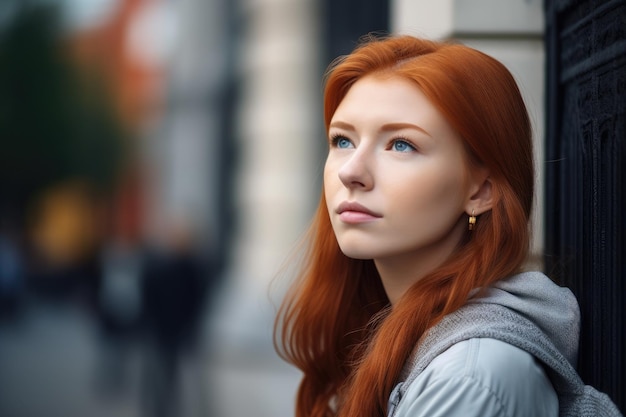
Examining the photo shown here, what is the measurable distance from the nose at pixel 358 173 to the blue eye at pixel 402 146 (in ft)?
0.25

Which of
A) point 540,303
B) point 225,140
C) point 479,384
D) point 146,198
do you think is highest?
point 225,140

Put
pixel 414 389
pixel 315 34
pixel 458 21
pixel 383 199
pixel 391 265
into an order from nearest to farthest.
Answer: pixel 414 389
pixel 383 199
pixel 391 265
pixel 458 21
pixel 315 34

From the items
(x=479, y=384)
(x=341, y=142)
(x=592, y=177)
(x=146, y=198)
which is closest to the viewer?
(x=479, y=384)

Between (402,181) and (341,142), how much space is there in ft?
0.89

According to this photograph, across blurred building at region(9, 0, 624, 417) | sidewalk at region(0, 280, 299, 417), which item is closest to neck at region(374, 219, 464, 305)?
blurred building at region(9, 0, 624, 417)

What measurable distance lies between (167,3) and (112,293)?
5.96 feet

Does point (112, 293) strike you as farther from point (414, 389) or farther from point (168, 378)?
point (414, 389)

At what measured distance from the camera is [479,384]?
74.0 inches

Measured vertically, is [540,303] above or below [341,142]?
below

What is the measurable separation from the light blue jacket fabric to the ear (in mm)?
197

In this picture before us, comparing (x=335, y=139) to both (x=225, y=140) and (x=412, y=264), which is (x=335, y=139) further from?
(x=225, y=140)

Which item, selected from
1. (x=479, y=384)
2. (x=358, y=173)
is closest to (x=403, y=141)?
(x=358, y=173)

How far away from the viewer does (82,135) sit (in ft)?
18.4

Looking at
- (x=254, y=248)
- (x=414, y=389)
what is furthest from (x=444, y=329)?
(x=254, y=248)
